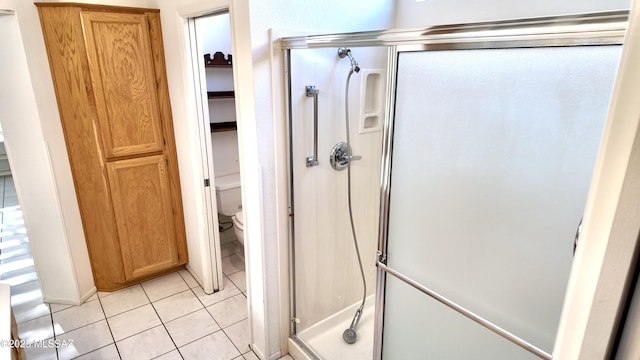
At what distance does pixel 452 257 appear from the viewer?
4.30 ft

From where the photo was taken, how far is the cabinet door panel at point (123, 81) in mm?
2164

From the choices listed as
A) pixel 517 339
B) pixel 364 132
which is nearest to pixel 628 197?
pixel 517 339

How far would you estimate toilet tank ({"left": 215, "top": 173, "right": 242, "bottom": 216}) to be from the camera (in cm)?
291

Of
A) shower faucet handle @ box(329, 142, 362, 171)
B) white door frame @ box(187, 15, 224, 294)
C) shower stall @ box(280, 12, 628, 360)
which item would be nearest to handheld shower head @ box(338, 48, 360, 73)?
shower stall @ box(280, 12, 628, 360)

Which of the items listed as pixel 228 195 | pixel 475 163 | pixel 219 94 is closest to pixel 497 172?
pixel 475 163

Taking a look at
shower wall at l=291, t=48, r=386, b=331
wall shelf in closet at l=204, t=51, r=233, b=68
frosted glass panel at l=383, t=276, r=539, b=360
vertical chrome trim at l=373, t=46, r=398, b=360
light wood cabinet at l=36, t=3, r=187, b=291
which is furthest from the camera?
wall shelf in closet at l=204, t=51, r=233, b=68

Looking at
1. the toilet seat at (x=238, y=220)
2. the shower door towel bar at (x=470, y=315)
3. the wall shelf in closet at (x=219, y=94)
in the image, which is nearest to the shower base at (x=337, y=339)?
the shower door towel bar at (x=470, y=315)

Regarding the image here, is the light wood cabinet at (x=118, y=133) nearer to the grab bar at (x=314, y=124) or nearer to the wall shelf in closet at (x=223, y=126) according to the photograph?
the wall shelf in closet at (x=223, y=126)

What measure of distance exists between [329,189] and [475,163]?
3.16 feet

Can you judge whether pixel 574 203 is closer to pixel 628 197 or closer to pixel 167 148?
pixel 628 197

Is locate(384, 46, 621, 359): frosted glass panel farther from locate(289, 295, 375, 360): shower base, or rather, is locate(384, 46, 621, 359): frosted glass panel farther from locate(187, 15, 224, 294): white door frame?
locate(187, 15, 224, 294): white door frame

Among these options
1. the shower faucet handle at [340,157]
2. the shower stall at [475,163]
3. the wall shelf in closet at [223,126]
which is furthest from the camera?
the wall shelf in closet at [223,126]

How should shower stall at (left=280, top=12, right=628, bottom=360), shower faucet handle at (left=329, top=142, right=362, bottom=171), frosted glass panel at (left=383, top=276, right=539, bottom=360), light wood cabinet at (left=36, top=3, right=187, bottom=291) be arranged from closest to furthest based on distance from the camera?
shower stall at (left=280, top=12, right=628, bottom=360), frosted glass panel at (left=383, top=276, right=539, bottom=360), shower faucet handle at (left=329, top=142, right=362, bottom=171), light wood cabinet at (left=36, top=3, right=187, bottom=291)

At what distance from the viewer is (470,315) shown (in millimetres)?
1228
